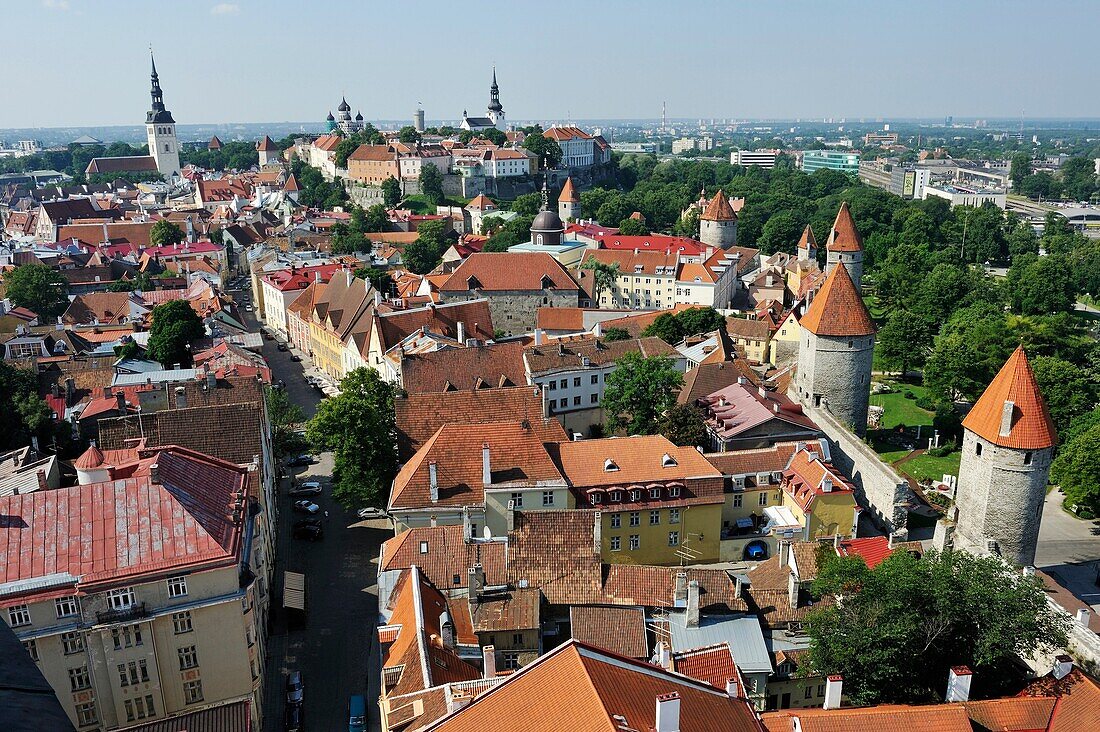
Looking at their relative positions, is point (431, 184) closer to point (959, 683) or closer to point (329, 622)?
point (329, 622)

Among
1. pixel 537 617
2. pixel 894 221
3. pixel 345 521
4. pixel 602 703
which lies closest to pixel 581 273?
pixel 345 521

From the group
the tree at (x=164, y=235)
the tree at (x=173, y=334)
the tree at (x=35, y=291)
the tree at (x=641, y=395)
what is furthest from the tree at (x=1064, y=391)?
the tree at (x=164, y=235)

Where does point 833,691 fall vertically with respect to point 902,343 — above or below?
above

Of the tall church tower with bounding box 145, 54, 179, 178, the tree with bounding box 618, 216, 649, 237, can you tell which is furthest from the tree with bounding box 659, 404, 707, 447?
the tall church tower with bounding box 145, 54, 179, 178

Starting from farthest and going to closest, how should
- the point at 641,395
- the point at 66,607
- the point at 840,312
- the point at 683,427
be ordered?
the point at 840,312 → the point at 641,395 → the point at 683,427 → the point at 66,607

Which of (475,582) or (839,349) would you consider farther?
(839,349)

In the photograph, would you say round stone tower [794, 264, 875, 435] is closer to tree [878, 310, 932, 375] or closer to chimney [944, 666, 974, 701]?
tree [878, 310, 932, 375]

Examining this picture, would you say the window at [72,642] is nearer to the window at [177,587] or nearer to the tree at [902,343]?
the window at [177,587]

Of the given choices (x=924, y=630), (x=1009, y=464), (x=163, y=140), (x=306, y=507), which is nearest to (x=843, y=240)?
(x=1009, y=464)

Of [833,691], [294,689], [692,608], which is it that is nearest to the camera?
[833,691]
